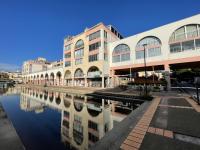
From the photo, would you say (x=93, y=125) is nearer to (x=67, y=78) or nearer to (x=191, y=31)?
(x=191, y=31)

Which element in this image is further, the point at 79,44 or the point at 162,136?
the point at 79,44

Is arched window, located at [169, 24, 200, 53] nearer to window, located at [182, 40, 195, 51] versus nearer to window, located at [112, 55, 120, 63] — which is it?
window, located at [182, 40, 195, 51]

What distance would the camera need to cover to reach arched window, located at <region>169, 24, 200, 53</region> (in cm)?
2650

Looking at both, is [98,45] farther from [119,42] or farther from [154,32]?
[154,32]

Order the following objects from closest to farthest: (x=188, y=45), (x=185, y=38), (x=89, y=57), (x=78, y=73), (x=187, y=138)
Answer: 1. (x=187, y=138)
2. (x=188, y=45)
3. (x=185, y=38)
4. (x=89, y=57)
5. (x=78, y=73)

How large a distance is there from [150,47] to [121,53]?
845 cm

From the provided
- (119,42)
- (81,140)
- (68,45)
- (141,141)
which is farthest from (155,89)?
(68,45)

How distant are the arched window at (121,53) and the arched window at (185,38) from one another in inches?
438

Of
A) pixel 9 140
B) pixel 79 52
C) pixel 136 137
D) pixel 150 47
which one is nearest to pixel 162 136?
pixel 136 137

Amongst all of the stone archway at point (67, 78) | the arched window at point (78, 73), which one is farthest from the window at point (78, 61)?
the stone archway at point (67, 78)

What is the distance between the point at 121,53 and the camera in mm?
37625

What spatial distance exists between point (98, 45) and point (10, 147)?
37954 millimetres

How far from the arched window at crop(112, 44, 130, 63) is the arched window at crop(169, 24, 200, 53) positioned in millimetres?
11130

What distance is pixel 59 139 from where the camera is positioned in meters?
7.78
